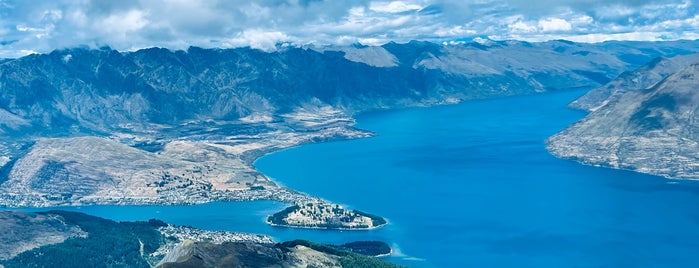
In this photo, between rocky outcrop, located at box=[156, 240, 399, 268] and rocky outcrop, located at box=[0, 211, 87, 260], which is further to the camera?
rocky outcrop, located at box=[0, 211, 87, 260]

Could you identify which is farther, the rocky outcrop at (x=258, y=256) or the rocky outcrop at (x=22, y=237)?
the rocky outcrop at (x=22, y=237)

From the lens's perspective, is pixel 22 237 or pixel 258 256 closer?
pixel 258 256

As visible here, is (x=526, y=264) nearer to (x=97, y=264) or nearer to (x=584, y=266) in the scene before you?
(x=584, y=266)

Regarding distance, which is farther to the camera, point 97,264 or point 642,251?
point 642,251

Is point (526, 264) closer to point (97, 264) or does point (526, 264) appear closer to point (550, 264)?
point (550, 264)

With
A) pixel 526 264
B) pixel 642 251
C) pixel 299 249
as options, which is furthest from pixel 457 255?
pixel 299 249

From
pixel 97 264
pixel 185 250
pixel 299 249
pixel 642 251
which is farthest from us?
pixel 642 251

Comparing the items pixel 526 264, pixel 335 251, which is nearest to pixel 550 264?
pixel 526 264

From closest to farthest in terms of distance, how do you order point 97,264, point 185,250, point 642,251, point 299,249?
point 185,250
point 299,249
point 97,264
point 642,251

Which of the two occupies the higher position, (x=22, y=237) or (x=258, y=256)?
(x=22, y=237)
